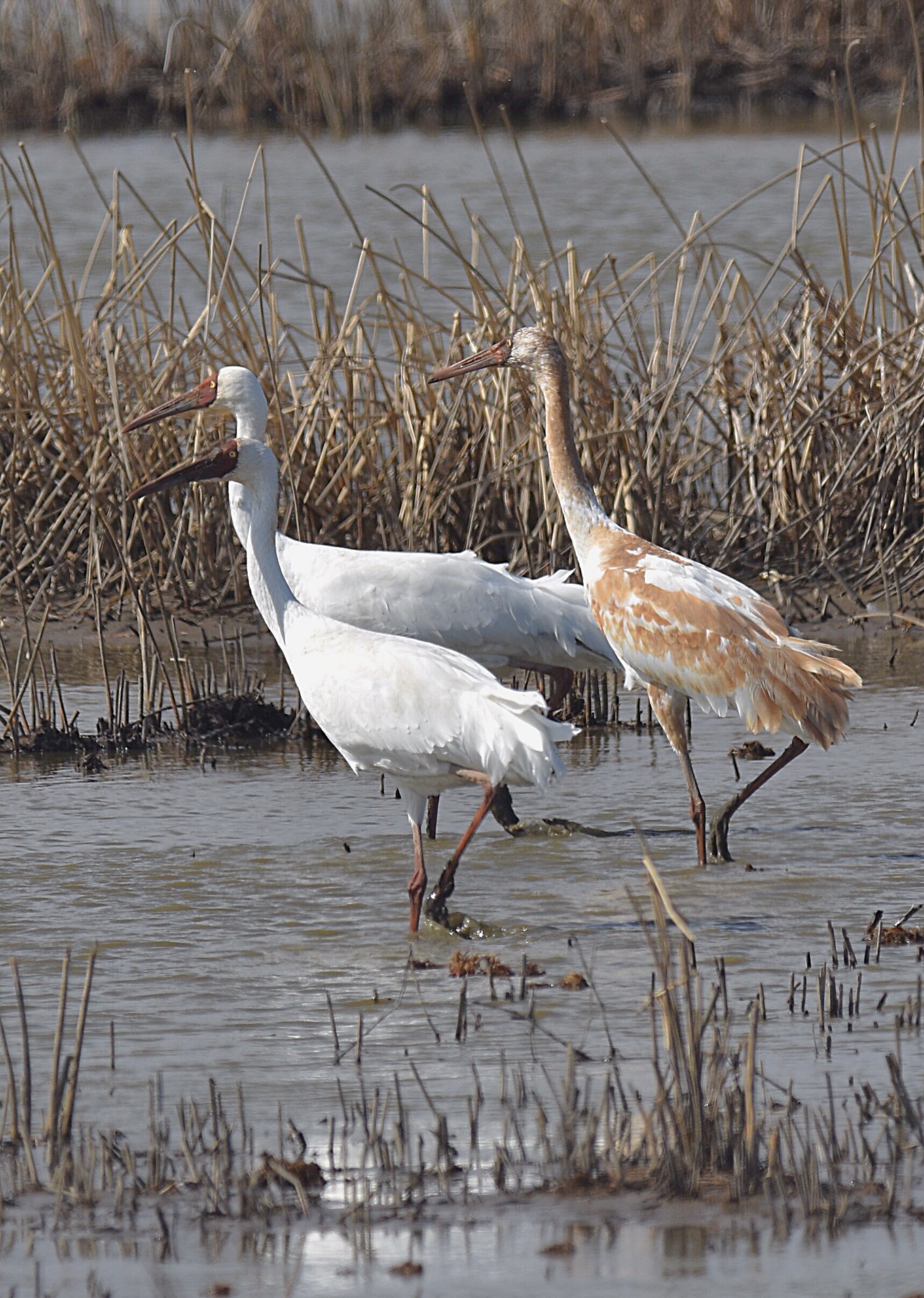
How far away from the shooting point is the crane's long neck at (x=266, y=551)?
20.0 ft

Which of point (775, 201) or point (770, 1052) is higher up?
point (775, 201)

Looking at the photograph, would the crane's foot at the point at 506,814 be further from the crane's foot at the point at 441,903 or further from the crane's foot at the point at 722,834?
the crane's foot at the point at 441,903

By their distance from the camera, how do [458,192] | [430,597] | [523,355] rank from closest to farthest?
1. [430,597]
2. [523,355]
3. [458,192]

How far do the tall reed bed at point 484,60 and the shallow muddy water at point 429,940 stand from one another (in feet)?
65.6

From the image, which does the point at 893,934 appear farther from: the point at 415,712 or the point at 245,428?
the point at 245,428

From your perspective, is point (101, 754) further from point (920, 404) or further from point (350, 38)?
point (350, 38)

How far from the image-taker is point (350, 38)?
89.1 ft

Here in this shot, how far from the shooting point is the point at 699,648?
6.42 metres

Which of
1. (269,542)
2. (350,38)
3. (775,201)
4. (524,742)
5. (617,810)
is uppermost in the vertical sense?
(350,38)

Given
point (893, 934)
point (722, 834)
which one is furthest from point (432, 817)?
point (893, 934)

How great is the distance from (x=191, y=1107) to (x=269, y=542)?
102 inches

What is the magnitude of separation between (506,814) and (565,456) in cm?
125

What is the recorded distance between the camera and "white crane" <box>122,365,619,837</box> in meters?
7.17

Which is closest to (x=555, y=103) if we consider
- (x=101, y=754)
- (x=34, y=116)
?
(x=34, y=116)
